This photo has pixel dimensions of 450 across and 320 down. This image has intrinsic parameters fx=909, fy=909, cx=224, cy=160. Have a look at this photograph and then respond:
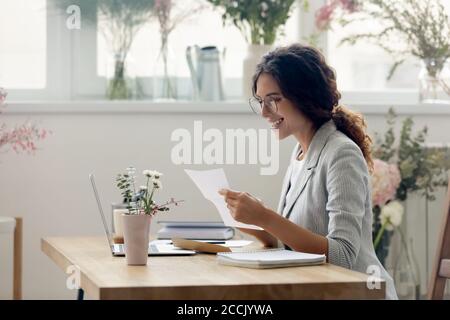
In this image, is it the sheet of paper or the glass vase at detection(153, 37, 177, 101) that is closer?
the sheet of paper

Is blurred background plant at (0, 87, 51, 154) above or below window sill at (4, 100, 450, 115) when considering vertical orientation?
below

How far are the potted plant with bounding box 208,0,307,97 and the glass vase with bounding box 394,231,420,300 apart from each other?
901mm

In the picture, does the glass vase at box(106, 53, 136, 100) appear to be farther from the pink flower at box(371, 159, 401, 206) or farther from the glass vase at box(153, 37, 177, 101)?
the pink flower at box(371, 159, 401, 206)

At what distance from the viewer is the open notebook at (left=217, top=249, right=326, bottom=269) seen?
182 centimetres

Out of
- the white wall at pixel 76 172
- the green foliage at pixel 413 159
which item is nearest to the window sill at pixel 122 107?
the white wall at pixel 76 172

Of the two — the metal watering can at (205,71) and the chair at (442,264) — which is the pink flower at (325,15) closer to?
the metal watering can at (205,71)

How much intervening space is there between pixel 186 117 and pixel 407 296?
1145 mm

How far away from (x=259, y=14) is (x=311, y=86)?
1303mm

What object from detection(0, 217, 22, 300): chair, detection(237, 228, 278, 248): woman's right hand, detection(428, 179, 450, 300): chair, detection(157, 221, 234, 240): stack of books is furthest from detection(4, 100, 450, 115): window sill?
detection(237, 228, 278, 248): woman's right hand

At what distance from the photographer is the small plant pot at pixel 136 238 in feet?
6.30

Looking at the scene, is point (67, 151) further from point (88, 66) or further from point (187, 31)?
point (187, 31)

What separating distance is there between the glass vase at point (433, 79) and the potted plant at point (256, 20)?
24.4 inches

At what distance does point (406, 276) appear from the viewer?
366cm

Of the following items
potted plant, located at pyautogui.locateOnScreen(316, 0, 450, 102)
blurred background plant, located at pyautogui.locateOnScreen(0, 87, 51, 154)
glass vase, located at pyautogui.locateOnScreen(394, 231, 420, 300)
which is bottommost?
glass vase, located at pyautogui.locateOnScreen(394, 231, 420, 300)
